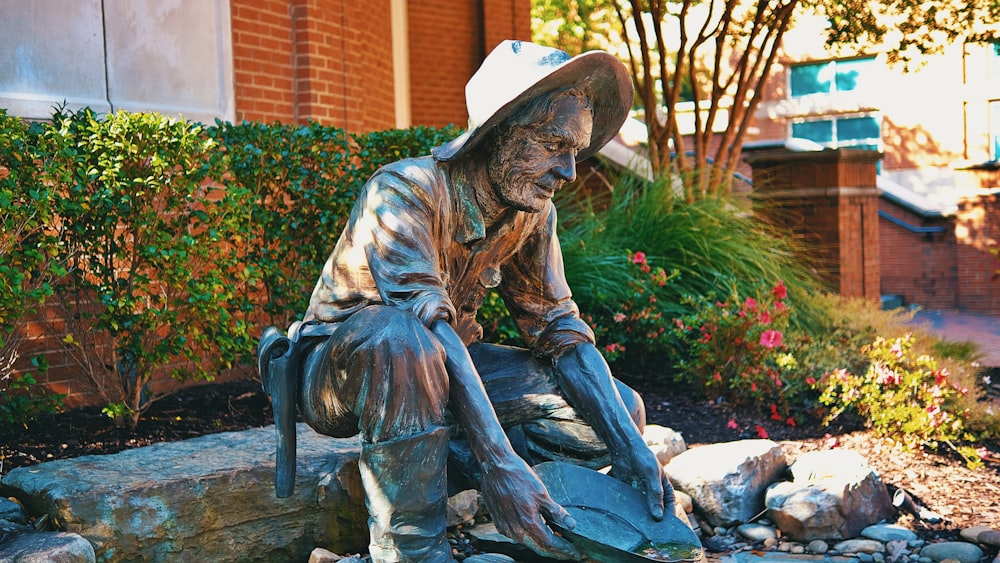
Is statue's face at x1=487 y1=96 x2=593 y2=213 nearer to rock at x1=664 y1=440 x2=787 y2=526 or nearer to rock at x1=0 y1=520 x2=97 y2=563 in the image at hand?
rock at x1=0 y1=520 x2=97 y2=563

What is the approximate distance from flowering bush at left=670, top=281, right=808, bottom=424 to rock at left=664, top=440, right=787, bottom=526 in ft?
4.44

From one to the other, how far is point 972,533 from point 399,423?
2.68 meters

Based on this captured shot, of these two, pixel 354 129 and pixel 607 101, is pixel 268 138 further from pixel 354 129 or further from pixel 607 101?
pixel 354 129

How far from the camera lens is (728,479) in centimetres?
446

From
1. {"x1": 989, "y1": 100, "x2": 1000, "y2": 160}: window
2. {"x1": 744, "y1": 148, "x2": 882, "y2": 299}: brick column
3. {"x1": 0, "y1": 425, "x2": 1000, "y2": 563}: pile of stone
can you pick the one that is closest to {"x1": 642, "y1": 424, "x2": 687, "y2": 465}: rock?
{"x1": 0, "y1": 425, "x2": 1000, "y2": 563}: pile of stone

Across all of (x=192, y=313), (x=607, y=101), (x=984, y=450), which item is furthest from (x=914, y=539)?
(x=192, y=313)

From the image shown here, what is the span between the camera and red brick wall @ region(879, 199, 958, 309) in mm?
17625

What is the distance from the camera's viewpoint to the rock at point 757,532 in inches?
170

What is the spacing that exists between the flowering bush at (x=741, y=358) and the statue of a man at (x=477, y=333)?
270 cm

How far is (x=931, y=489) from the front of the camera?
4.86m

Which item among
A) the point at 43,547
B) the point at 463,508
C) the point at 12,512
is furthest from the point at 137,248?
the point at 463,508

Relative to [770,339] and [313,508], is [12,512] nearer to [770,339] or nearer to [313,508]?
[313,508]

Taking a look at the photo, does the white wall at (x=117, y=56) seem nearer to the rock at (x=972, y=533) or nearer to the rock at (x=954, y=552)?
the rock at (x=954, y=552)

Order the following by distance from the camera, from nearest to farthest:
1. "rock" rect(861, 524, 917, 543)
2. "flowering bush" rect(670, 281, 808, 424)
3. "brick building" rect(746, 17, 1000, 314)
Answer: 1. "rock" rect(861, 524, 917, 543)
2. "flowering bush" rect(670, 281, 808, 424)
3. "brick building" rect(746, 17, 1000, 314)
